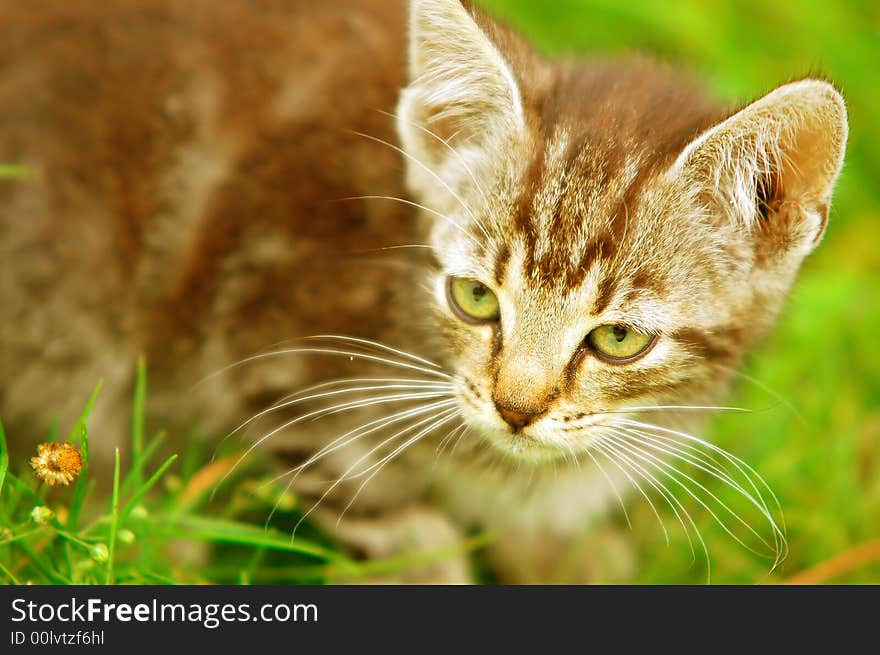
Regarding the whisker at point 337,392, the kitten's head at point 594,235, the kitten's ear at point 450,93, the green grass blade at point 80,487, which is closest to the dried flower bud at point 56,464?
the green grass blade at point 80,487

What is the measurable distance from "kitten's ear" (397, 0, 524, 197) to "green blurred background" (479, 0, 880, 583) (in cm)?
52

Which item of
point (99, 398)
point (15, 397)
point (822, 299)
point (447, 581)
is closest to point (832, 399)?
point (822, 299)

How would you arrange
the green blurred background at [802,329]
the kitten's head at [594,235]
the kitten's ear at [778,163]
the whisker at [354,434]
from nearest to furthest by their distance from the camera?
the kitten's ear at [778,163]
the kitten's head at [594,235]
the whisker at [354,434]
the green blurred background at [802,329]

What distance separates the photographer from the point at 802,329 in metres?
3.47

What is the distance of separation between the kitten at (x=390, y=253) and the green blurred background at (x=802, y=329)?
0.81 feet

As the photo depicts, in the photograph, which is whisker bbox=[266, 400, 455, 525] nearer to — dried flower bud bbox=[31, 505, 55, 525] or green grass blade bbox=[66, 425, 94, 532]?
green grass blade bbox=[66, 425, 94, 532]

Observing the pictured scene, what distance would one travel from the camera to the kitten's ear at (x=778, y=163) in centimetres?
179

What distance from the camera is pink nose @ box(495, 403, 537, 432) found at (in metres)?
1.96

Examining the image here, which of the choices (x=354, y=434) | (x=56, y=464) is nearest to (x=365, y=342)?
(x=354, y=434)

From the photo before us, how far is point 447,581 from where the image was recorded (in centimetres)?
268

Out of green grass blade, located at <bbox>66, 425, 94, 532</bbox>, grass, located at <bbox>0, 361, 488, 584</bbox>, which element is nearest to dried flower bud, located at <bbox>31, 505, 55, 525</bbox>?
grass, located at <bbox>0, 361, 488, 584</bbox>

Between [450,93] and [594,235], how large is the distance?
19.8 inches

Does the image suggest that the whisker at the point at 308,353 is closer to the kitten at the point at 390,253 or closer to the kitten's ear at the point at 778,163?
the kitten at the point at 390,253

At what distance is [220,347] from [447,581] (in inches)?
37.9
